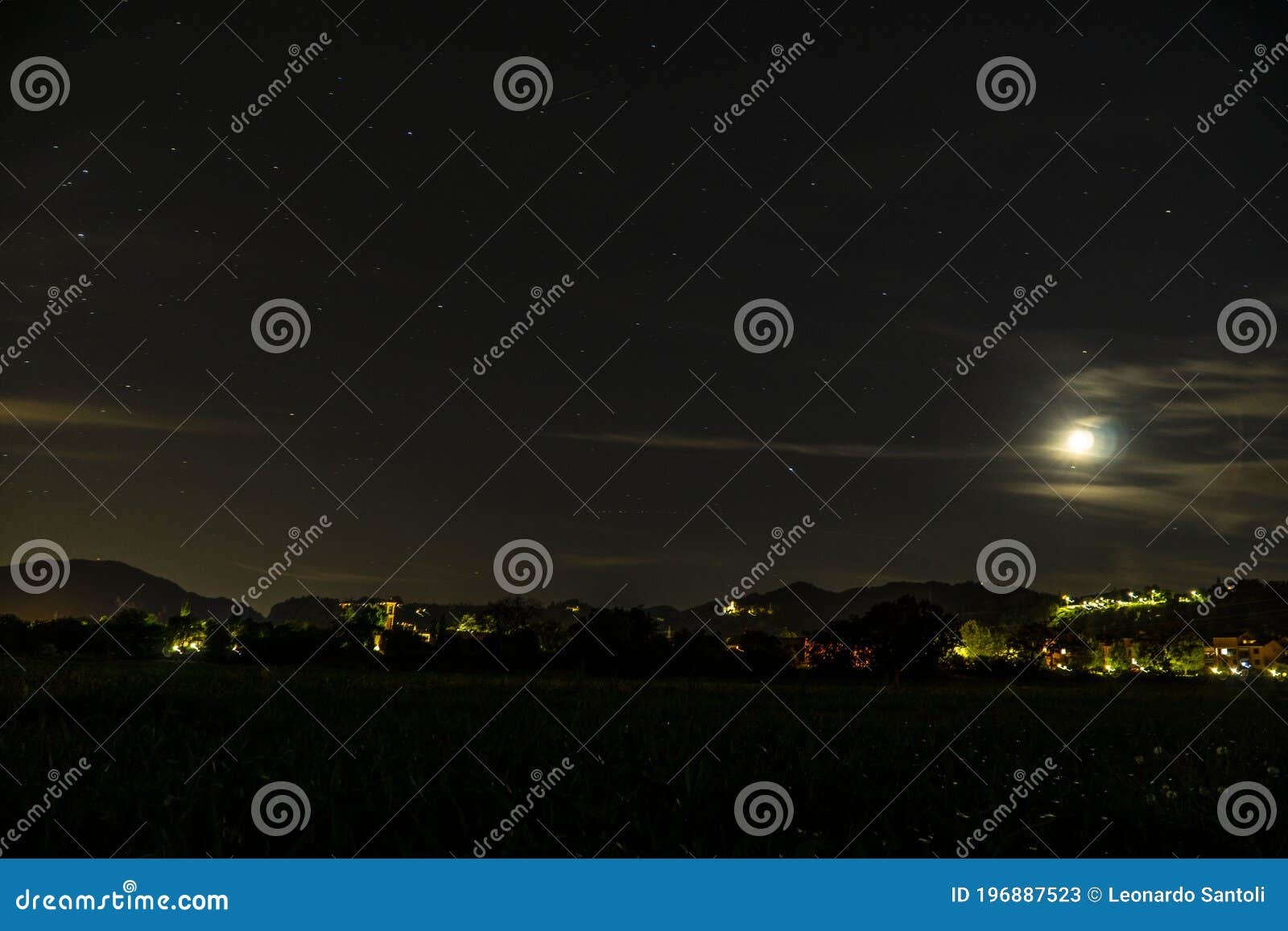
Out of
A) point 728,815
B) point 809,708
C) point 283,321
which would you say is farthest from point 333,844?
point 283,321

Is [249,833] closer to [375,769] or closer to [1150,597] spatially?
[375,769]

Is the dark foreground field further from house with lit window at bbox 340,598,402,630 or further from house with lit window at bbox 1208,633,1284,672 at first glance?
house with lit window at bbox 1208,633,1284,672

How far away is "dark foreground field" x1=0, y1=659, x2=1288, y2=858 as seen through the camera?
4.24m

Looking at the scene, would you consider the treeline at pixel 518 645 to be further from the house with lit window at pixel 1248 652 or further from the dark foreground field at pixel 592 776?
the house with lit window at pixel 1248 652

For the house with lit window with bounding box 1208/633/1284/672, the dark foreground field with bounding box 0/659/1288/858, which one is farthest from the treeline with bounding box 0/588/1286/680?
the house with lit window with bounding box 1208/633/1284/672

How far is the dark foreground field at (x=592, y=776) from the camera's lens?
4.24 m

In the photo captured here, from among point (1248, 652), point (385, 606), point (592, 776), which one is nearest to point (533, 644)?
point (385, 606)

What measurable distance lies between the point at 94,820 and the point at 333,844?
123cm

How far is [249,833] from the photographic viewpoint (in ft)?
14.0

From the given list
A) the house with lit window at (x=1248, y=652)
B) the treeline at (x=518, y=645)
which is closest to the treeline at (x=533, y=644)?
the treeline at (x=518, y=645)

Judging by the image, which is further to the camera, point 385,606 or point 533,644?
point 385,606

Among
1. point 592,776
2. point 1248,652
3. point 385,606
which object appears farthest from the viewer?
point 1248,652

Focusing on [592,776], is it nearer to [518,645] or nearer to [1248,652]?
[518,645]

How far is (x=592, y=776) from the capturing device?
5352mm
